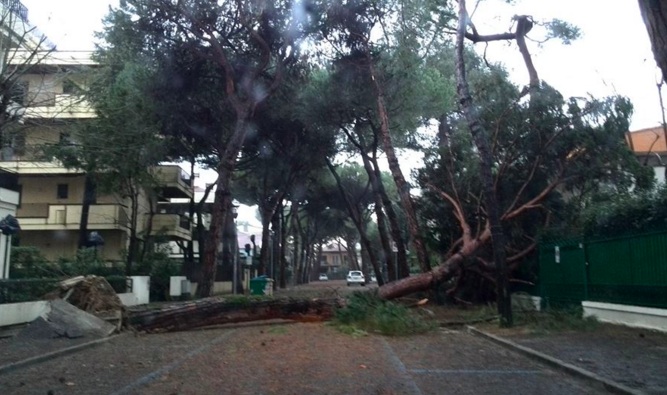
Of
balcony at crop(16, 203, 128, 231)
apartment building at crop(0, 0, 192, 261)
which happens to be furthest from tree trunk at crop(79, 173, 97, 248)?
balcony at crop(16, 203, 128, 231)

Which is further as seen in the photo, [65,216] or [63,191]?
[63,191]

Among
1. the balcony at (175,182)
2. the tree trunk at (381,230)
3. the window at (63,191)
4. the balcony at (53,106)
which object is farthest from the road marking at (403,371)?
the window at (63,191)

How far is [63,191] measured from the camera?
41.6 metres

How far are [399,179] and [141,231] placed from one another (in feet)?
71.3

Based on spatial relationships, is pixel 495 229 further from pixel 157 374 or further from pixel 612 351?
pixel 157 374

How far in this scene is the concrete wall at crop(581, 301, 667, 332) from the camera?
14305 millimetres

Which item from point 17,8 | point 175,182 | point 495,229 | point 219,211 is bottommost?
point 495,229

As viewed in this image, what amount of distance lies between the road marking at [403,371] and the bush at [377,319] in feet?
7.87

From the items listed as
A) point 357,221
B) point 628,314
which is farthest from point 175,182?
point 628,314

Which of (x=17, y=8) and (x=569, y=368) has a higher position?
(x=17, y=8)

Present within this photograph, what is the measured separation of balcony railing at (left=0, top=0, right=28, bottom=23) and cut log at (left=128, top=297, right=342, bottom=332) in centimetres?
775

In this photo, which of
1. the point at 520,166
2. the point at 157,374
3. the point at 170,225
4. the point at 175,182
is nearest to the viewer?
the point at 157,374

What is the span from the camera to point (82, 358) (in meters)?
13.4

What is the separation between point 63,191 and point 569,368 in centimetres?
3655
